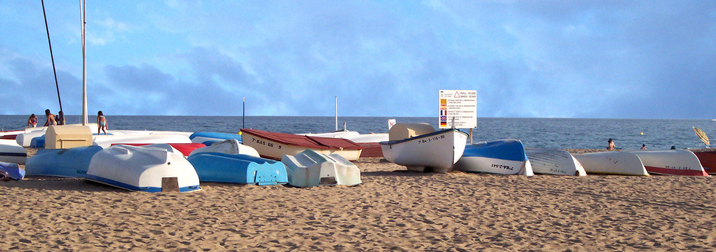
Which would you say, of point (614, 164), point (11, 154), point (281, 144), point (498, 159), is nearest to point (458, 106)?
point (498, 159)

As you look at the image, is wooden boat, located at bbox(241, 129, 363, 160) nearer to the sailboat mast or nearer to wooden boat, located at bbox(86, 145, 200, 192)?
wooden boat, located at bbox(86, 145, 200, 192)

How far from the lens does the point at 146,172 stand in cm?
833

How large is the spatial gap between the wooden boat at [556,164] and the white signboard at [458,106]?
10.4ft

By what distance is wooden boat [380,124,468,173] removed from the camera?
11.9 meters

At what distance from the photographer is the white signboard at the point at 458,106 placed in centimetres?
1606

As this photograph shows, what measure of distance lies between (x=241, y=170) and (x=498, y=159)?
635cm

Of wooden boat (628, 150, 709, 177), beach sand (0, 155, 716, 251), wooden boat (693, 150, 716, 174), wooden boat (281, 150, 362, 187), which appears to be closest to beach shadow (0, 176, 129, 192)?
beach sand (0, 155, 716, 251)

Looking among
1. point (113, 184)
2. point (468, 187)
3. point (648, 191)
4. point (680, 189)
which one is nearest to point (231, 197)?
point (113, 184)

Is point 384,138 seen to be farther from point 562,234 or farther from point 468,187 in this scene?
point 562,234

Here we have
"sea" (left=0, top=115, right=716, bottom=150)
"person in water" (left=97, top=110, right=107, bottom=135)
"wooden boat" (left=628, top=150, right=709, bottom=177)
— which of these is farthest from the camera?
"sea" (left=0, top=115, right=716, bottom=150)

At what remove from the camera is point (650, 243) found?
18.4 ft

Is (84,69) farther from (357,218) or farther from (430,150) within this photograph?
(357,218)

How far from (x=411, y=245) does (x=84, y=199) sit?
513 centimetres

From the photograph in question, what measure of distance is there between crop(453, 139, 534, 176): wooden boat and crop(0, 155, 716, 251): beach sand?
2220mm
